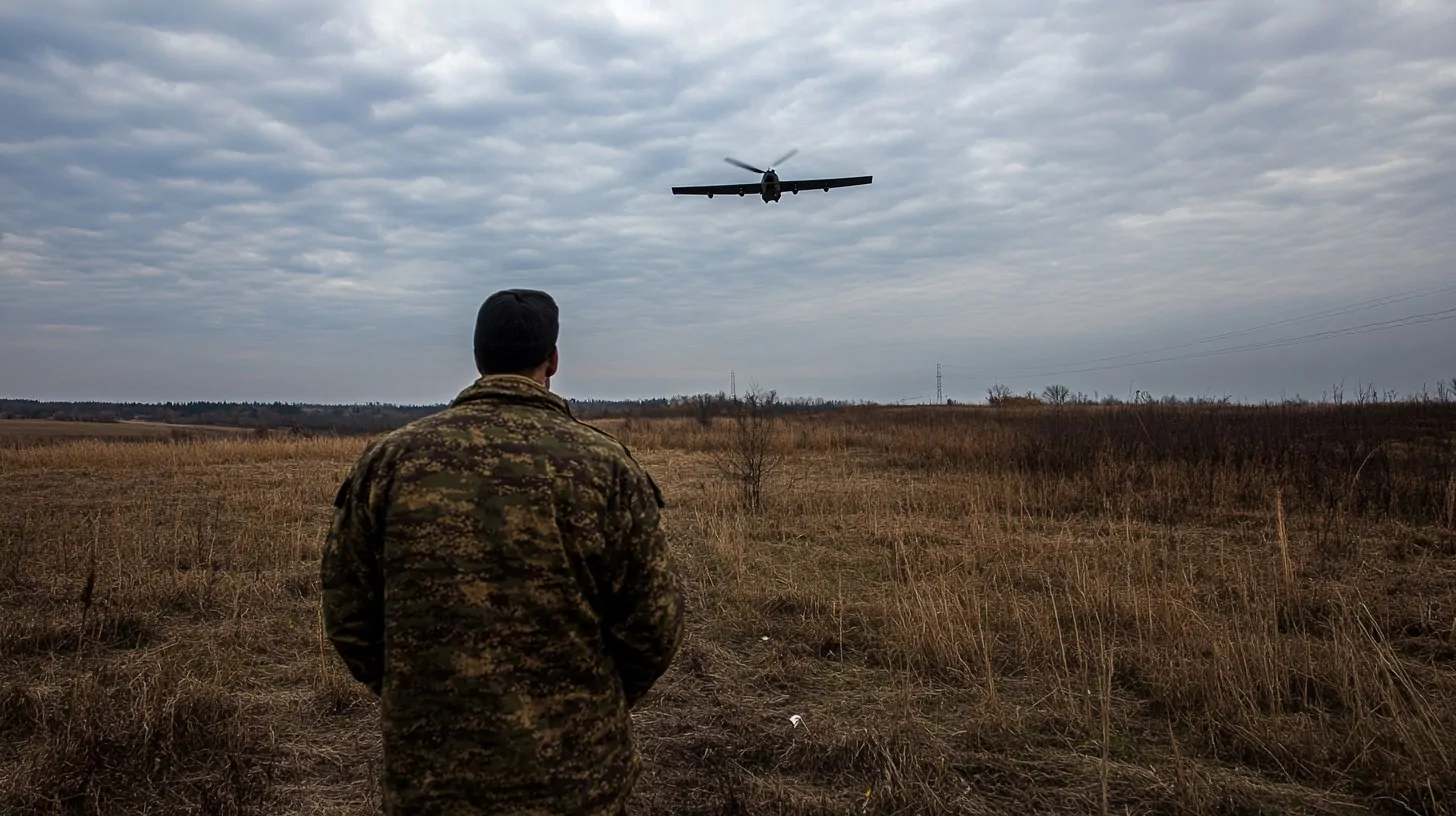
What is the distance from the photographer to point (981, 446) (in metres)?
17.2

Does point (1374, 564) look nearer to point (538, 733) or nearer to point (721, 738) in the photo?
point (721, 738)

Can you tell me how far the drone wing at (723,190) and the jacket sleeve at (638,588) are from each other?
1579 centimetres

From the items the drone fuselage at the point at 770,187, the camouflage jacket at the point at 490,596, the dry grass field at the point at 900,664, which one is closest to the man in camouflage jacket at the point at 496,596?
the camouflage jacket at the point at 490,596

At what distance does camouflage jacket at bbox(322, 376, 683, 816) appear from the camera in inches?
68.6

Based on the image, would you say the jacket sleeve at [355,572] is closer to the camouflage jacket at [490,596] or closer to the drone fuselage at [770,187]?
the camouflage jacket at [490,596]

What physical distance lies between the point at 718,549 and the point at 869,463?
33.0ft

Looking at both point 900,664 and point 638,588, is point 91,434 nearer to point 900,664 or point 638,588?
point 900,664

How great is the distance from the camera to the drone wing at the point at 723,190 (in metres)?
17.4

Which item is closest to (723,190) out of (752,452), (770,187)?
(770,187)

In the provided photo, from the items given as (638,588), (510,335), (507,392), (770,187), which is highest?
(770,187)

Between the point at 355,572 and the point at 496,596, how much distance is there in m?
0.43

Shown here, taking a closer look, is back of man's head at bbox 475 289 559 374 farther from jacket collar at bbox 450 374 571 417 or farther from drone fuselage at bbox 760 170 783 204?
drone fuselage at bbox 760 170 783 204

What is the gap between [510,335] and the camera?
6.37 feet

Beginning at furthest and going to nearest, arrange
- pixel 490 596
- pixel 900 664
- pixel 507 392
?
pixel 900 664
pixel 507 392
pixel 490 596
